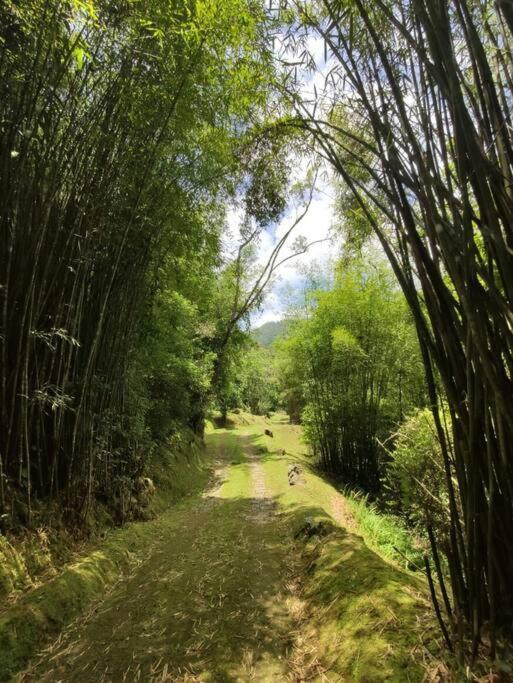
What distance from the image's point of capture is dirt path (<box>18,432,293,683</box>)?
75.0 inches

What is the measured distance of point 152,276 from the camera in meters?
4.93

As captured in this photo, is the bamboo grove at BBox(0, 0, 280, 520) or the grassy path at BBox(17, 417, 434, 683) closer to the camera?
the grassy path at BBox(17, 417, 434, 683)

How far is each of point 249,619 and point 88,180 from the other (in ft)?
11.3

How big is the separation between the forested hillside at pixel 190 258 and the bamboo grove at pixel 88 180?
22mm

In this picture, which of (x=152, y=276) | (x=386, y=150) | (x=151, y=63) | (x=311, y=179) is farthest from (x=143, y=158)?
(x=386, y=150)

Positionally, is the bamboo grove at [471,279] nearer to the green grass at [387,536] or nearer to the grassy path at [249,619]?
the grassy path at [249,619]

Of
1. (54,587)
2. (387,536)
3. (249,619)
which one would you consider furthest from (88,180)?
(387,536)

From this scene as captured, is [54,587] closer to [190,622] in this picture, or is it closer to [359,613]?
[190,622]

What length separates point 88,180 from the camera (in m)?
3.14

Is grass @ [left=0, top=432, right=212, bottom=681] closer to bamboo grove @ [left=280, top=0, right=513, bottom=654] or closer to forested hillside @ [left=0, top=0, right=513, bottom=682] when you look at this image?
forested hillside @ [left=0, top=0, right=513, bottom=682]

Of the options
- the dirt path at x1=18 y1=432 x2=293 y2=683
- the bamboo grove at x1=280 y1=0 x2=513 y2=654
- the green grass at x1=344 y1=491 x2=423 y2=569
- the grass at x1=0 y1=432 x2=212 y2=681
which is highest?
the bamboo grove at x1=280 y1=0 x2=513 y2=654

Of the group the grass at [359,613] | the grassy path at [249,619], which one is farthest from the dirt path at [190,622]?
the grass at [359,613]

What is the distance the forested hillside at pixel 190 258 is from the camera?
1225 mm

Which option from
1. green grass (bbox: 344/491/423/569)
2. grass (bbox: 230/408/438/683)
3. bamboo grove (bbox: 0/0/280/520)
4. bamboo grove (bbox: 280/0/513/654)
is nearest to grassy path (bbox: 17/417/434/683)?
grass (bbox: 230/408/438/683)
